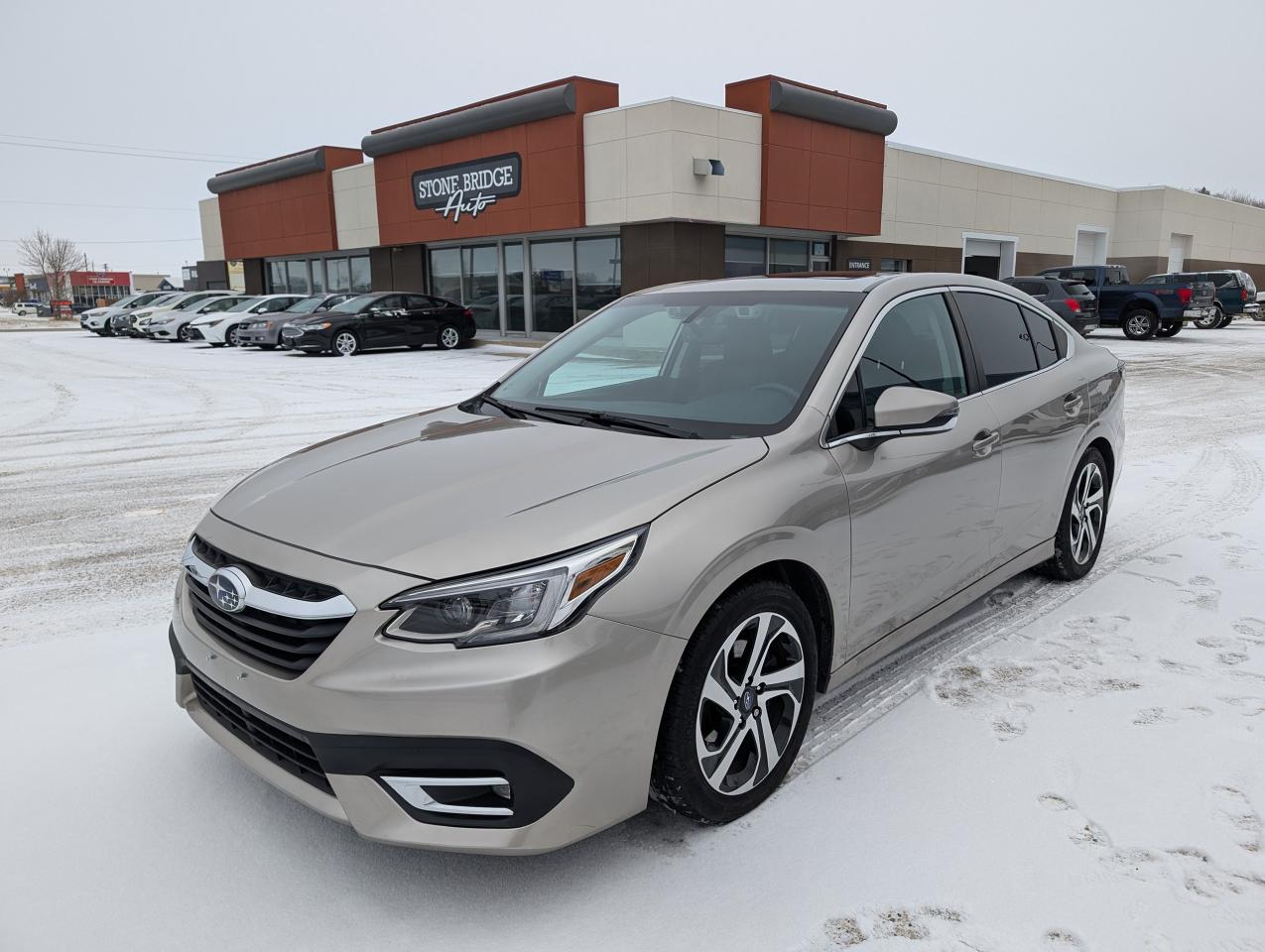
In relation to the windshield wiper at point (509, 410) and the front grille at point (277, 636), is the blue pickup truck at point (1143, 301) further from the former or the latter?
the front grille at point (277, 636)

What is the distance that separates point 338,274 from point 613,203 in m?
16.0

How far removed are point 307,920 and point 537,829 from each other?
2.27 ft

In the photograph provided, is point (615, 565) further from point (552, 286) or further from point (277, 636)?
point (552, 286)

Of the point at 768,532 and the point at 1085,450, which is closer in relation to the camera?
the point at 768,532

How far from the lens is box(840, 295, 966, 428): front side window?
11.1 feet

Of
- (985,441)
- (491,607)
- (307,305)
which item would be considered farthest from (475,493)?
(307,305)

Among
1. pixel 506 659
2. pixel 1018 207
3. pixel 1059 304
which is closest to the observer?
pixel 506 659

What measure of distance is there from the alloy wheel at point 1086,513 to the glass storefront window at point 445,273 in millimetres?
26418

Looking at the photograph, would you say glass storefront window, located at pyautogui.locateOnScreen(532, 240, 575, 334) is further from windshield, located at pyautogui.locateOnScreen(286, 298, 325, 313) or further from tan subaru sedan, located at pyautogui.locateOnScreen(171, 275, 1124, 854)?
tan subaru sedan, located at pyautogui.locateOnScreen(171, 275, 1124, 854)

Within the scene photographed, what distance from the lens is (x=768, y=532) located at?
2723 mm

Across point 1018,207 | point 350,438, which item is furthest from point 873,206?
point 350,438

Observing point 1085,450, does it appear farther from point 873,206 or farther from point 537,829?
point 873,206

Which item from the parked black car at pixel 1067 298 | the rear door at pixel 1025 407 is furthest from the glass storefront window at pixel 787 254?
the rear door at pixel 1025 407

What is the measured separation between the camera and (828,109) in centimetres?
2405
